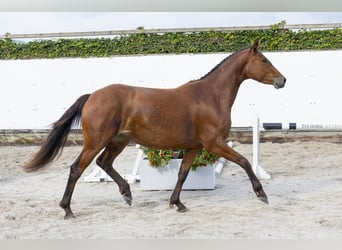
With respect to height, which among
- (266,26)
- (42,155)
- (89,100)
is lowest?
(42,155)

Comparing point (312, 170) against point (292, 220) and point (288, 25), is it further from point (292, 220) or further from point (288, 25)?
point (288, 25)

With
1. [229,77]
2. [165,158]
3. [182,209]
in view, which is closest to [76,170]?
[182,209]

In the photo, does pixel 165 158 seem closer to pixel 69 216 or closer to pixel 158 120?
pixel 158 120

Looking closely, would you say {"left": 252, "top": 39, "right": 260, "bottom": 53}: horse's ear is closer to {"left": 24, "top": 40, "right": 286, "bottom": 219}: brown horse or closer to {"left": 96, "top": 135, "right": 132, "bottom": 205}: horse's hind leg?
{"left": 24, "top": 40, "right": 286, "bottom": 219}: brown horse

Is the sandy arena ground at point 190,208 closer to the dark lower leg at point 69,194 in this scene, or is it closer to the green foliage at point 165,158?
the dark lower leg at point 69,194

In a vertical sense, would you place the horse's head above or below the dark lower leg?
above

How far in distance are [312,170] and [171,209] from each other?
3610mm

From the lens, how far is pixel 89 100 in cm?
492

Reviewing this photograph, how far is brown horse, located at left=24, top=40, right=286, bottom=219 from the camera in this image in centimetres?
482

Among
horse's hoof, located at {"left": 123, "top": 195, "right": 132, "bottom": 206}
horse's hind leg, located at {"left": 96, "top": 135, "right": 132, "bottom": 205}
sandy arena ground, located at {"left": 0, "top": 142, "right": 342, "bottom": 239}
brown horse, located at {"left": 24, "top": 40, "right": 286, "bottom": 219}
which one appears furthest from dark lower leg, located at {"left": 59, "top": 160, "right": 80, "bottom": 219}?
horse's hoof, located at {"left": 123, "top": 195, "right": 132, "bottom": 206}

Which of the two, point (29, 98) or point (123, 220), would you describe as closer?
point (123, 220)

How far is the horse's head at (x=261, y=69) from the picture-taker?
205 inches

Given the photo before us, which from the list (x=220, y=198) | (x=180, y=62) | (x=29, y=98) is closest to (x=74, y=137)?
(x=29, y=98)

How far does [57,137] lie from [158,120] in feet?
3.97
